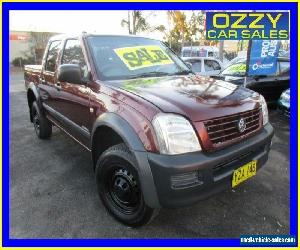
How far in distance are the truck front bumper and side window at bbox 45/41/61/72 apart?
274 centimetres

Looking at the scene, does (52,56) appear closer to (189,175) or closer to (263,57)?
(189,175)

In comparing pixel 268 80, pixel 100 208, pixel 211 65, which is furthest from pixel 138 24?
pixel 100 208

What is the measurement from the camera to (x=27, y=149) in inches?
187

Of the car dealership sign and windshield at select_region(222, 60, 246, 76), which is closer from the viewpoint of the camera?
the car dealership sign

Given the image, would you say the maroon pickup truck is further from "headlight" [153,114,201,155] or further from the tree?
the tree

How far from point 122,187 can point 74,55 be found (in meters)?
1.89

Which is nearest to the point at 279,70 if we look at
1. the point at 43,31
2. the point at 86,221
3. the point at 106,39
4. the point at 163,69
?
the point at 163,69

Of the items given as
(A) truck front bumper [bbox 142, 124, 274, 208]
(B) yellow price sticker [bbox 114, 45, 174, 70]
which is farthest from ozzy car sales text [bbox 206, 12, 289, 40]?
(A) truck front bumper [bbox 142, 124, 274, 208]

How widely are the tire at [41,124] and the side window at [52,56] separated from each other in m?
0.90

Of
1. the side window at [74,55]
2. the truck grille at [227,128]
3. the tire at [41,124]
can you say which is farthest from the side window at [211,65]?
the truck grille at [227,128]

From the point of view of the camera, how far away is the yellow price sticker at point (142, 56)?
10.6ft

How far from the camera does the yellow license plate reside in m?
2.46

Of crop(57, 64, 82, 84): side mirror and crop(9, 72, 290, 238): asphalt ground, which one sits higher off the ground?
crop(57, 64, 82, 84): side mirror

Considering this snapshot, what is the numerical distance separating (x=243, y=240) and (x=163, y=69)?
80.5 inches
